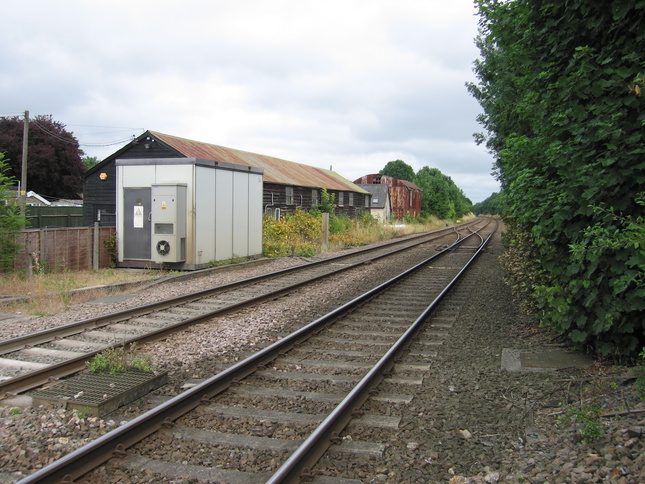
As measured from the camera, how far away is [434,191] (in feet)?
235

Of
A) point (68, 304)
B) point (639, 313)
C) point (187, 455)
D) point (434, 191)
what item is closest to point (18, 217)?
point (68, 304)

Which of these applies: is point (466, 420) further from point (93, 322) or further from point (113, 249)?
point (113, 249)

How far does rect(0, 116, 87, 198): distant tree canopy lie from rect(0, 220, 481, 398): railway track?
144 ft

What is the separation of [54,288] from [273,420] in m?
7.96

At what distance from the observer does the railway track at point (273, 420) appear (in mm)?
3674

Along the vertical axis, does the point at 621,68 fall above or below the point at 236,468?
above

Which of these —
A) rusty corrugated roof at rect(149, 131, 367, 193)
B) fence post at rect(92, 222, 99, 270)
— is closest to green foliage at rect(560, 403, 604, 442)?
fence post at rect(92, 222, 99, 270)

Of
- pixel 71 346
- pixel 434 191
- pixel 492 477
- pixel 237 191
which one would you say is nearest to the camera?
pixel 492 477

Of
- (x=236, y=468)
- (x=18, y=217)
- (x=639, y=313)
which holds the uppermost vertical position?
(x=18, y=217)

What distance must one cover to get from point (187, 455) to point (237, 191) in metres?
12.9

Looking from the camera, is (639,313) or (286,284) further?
(286,284)

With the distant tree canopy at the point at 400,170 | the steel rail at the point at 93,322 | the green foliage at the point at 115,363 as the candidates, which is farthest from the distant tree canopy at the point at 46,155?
the distant tree canopy at the point at 400,170

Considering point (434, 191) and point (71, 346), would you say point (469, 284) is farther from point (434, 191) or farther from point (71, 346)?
point (434, 191)

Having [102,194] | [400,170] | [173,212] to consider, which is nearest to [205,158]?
[102,194]
